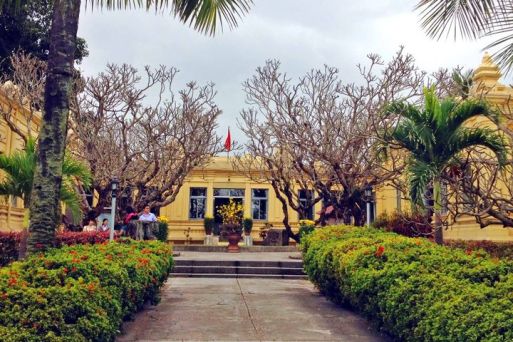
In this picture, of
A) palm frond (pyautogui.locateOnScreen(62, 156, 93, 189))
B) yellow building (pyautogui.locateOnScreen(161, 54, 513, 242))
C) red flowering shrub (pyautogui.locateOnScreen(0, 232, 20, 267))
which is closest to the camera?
palm frond (pyautogui.locateOnScreen(62, 156, 93, 189))

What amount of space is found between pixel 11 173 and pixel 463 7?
712cm

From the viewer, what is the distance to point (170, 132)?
19.4 m

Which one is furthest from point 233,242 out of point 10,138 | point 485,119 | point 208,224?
point 485,119

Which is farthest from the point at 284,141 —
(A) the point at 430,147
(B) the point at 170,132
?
(A) the point at 430,147

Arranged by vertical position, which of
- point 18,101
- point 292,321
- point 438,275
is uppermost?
point 18,101

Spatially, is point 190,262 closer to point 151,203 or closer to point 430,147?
point 151,203

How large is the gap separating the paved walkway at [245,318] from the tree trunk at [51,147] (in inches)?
64.1

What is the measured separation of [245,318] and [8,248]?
7.02 m

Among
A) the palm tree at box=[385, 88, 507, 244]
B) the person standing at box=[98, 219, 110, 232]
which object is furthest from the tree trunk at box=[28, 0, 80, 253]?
the person standing at box=[98, 219, 110, 232]

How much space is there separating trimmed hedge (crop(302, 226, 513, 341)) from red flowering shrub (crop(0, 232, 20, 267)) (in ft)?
25.0

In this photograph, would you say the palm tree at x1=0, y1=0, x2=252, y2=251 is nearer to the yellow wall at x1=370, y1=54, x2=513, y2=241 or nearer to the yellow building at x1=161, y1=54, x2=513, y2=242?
the yellow wall at x1=370, y1=54, x2=513, y2=241

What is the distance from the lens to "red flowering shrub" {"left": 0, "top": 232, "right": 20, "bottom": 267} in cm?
1149

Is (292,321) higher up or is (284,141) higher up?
(284,141)

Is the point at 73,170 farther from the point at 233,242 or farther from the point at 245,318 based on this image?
the point at 233,242
